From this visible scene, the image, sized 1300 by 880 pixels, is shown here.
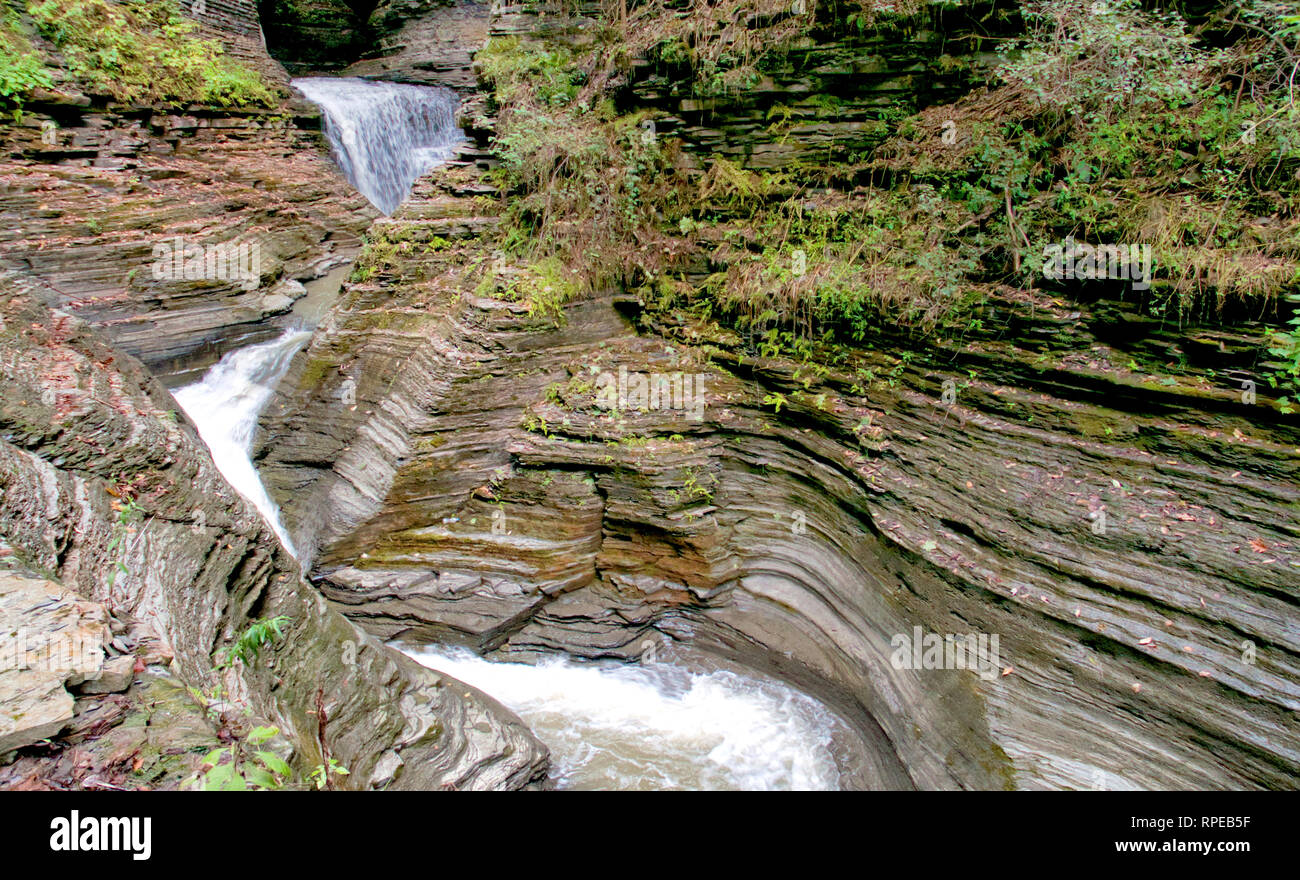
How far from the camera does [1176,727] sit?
371cm

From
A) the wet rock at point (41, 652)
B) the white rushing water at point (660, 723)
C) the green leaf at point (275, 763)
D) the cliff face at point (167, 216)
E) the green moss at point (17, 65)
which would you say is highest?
the green moss at point (17, 65)

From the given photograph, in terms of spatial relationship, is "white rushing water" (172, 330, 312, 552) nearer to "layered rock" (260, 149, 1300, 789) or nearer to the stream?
the stream

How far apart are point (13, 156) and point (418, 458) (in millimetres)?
6800

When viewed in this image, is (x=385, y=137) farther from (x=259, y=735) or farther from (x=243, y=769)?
(x=243, y=769)

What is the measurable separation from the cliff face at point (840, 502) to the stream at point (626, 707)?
250 mm

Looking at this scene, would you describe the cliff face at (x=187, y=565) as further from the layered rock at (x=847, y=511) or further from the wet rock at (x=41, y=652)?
the layered rock at (x=847, y=511)

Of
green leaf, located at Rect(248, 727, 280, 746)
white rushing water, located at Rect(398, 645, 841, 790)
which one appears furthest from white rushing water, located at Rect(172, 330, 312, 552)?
green leaf, located at Rect(248, 727, 280, 746)

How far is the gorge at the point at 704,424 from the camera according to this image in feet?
12.2

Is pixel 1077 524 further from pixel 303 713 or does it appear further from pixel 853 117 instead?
pixel 303 713

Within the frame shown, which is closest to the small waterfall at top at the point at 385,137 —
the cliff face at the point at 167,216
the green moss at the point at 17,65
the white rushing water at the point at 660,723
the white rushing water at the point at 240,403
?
the cliff face at the point at 167,216

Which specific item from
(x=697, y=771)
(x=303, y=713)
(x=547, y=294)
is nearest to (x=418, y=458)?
(x=547, y=294)

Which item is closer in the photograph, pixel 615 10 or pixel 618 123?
pixel 618 123

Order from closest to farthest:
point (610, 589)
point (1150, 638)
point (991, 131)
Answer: point (1150, 638) → point (991, 131) → point (610, 589)
